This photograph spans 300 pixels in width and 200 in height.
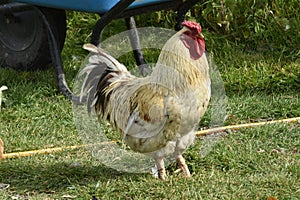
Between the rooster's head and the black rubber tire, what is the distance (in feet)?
7.81

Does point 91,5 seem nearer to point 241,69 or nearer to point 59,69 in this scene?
point 59,69

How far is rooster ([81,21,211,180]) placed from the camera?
12.4 feet

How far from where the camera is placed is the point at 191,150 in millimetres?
4461

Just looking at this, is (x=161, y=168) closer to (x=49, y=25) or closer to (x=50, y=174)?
(x=50, y=174)

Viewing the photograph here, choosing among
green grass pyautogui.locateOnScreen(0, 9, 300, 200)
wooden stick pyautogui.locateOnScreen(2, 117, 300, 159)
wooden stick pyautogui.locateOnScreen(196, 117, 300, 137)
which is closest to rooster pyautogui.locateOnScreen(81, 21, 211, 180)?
green grass pyautogui.locateOnScreen(0, 9, 300, 200)

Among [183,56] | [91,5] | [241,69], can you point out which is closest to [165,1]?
[91,5]

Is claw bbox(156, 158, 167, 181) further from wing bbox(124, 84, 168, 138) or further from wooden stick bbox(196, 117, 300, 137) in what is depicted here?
wooden stick bbox(196, 117, 300, 137)

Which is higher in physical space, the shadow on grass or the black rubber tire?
the black rubber tire

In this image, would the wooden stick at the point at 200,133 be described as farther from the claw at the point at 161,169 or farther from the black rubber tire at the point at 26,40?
the black rubber tire at the point at 26,40

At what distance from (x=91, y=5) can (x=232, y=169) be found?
1649mm

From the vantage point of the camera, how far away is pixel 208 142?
Result: 15.2 ft

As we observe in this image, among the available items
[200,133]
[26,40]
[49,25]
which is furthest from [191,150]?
[26,40]

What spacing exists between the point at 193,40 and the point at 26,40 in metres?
2.72

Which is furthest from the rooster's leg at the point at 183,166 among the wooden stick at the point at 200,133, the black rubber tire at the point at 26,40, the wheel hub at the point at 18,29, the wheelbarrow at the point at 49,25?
the wheel hub at the point at 18,29
